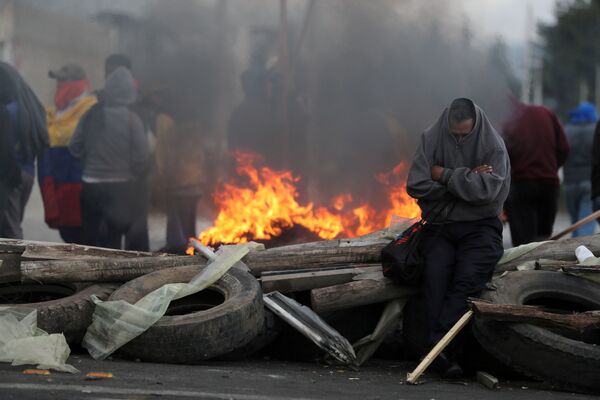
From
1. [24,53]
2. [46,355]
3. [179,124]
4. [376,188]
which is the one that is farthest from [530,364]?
[24,53]

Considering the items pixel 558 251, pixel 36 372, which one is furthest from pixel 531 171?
pixel 36 372

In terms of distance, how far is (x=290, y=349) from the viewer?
20.5 ft

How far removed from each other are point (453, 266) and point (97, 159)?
518 cm

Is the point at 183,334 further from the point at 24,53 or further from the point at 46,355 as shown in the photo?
the point at 24,53

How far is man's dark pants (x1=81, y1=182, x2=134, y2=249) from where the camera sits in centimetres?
1017

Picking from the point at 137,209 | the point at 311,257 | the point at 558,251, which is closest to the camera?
the point at 311,257

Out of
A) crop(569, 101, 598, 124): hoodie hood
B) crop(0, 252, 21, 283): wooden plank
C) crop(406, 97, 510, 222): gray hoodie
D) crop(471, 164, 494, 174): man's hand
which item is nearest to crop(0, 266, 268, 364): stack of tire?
crop(0, 252, 21, 283): wooden plank

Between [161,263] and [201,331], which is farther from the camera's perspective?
[161,263]

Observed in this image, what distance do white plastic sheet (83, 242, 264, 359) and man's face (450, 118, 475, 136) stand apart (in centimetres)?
172

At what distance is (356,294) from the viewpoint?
235 inches

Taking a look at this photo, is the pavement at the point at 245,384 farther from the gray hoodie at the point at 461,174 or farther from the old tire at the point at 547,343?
the gray hoodie at the point at 461,174

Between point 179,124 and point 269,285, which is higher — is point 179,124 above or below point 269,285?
above

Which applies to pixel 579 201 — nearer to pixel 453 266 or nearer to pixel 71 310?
pixel 453 266

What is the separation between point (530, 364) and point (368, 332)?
3.82ft
